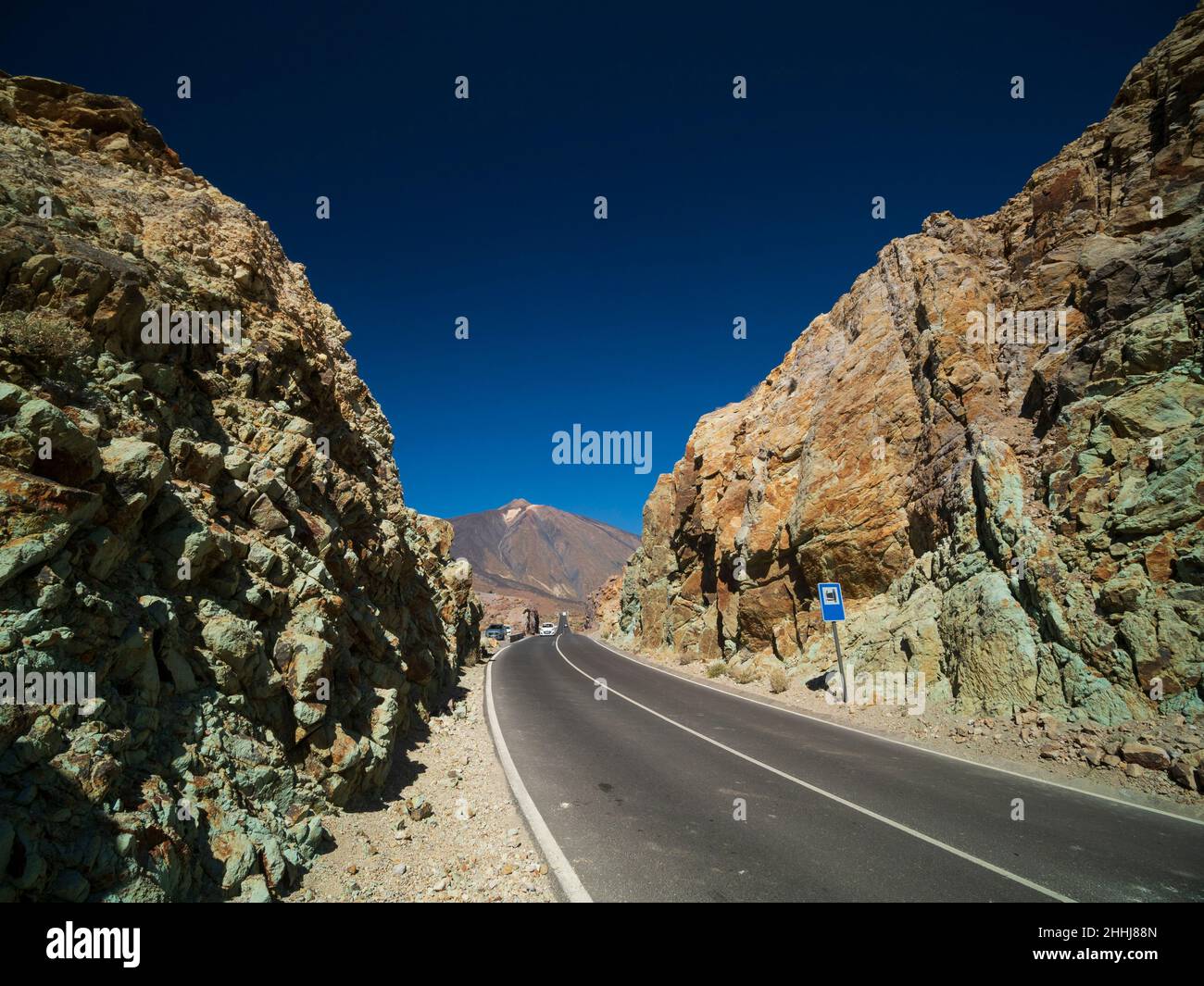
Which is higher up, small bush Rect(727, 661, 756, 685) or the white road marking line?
the white road marking line

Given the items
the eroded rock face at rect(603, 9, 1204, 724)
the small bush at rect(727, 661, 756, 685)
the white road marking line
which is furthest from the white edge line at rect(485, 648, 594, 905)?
the small bush at rect(727, 661, 756, 685)

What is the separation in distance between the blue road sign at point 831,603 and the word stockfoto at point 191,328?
13981mm

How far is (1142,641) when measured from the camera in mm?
8914

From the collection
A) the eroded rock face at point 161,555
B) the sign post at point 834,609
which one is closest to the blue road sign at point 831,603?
the sign post at point 834,609

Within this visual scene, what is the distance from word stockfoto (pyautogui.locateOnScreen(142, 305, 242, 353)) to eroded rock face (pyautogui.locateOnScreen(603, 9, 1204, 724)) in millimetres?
14814

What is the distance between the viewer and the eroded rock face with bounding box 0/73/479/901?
340cm

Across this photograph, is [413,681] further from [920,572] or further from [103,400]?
[920,572]

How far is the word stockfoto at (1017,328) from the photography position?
1488cm

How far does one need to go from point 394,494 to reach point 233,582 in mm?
9305

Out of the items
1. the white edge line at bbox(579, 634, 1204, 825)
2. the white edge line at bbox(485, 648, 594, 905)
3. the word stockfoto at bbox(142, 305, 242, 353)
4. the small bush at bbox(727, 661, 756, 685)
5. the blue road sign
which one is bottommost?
the small bush at bbox(727, 661, 756, 685)

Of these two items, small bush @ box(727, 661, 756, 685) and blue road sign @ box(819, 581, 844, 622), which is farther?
small bush @ box(727, 661, 756, 685)

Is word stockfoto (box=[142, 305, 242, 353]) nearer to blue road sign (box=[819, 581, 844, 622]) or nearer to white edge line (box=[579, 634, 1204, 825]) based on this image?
white edge line (box=[579, 634, 1204, 825])

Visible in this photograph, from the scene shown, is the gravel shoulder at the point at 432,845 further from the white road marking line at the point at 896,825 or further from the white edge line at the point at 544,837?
the white road marking line at the point at 896,825

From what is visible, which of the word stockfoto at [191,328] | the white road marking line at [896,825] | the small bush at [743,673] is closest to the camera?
the white road marking line at [896,825]
